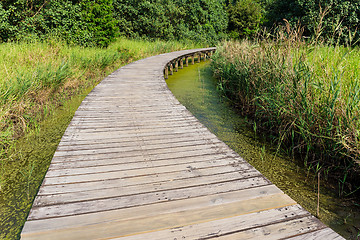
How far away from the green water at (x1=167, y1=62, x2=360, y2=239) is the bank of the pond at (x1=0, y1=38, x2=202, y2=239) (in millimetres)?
2460

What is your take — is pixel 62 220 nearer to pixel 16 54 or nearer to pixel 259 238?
pixel 259 238

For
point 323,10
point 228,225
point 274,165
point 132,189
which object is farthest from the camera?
point 323,10

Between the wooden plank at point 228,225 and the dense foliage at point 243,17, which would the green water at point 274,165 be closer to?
the wooden plank at point 228,225

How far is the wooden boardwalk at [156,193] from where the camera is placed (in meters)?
1.33

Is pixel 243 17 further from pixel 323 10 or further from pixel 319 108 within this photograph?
pixel 319 108

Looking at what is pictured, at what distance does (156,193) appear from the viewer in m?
1.66

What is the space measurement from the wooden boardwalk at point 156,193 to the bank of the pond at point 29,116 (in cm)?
62

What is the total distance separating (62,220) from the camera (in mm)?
1389

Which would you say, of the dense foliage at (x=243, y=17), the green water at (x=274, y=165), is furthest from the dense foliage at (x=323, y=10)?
the green water at (x=274, y=165)

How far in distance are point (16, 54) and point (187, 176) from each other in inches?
205

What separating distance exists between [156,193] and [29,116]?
314 centimetres

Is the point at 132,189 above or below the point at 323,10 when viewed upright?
below

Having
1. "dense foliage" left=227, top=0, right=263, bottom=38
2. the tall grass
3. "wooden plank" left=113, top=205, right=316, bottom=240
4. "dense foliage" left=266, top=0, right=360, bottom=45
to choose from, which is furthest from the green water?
"dense foliage" left=227, top=0, right=263, bottom=38

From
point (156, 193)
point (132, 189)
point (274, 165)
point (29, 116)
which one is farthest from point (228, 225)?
point (29, 116)
